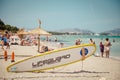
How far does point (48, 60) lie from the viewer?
8133mm


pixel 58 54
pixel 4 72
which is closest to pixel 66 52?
pixel 58 54

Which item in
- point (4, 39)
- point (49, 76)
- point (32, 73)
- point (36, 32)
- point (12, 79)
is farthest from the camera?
point (4, 39)

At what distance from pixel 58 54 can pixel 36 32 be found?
623 cm

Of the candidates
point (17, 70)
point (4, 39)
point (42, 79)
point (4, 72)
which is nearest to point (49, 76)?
point (42, 79)

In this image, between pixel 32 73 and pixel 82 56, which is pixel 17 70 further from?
pixel 82 56

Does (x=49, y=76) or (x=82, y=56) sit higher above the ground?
(x=82, y=56)

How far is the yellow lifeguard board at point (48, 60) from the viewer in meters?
8.03

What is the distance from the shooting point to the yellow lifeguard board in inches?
316

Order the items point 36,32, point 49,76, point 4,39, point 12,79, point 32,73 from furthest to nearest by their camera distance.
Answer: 1. point 4,39
2. point 36,32
3. point 32,73
4. point 49,76
5. point 12,79

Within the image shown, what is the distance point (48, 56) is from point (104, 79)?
2657mm

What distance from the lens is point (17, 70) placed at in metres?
8.02

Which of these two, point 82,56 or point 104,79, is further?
point 82,56

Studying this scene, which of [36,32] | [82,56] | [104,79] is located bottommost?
[104,79]

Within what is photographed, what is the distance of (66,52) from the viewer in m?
8.23
